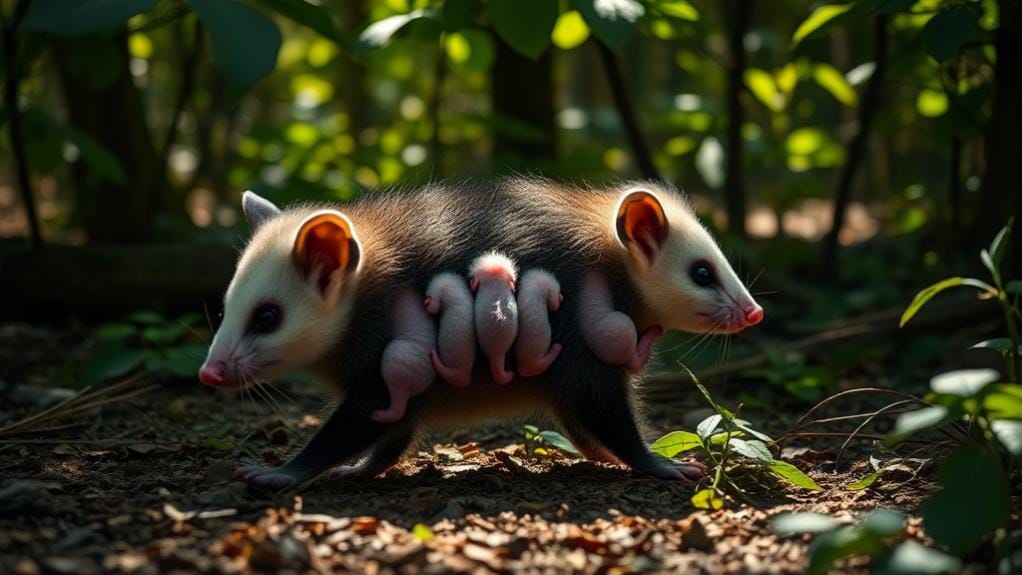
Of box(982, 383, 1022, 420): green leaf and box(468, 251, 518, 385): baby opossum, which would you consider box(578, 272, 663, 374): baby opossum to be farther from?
box(982, 383, 1022, 420): green leaf

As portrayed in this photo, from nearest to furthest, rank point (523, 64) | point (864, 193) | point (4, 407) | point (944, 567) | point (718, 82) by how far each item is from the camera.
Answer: point (944, 567) → point (4, 407) → point (523, 64) → point (718, 82) → point (864, 193)

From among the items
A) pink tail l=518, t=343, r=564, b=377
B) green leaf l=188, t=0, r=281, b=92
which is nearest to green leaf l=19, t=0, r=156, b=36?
green leaf l=188, t=0, r=281, b=92

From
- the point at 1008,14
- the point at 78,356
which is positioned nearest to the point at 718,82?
the point at 1008,14

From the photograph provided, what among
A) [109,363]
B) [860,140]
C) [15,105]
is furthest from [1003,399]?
[15,105]

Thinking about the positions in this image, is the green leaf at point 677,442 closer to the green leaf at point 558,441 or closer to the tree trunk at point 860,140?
the green leaf at point 558,441

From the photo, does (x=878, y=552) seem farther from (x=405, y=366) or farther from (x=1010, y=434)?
(x=405, y=366)

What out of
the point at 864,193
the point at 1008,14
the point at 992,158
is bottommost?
the point at 864,193

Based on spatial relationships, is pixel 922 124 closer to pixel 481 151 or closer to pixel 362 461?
pixel 362 461
